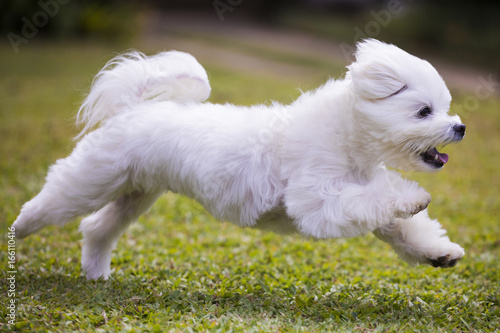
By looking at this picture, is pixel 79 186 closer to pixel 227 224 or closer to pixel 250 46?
pixel 227 224

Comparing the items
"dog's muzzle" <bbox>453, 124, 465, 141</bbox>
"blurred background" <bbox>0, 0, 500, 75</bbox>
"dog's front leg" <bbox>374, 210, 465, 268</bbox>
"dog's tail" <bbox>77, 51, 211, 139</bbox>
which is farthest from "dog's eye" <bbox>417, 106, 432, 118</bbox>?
"blurred background" <bbox>0, 0, 500, 75</bbox>

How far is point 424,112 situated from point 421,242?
97cm

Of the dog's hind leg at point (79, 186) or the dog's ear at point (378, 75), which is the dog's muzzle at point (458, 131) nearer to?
the dog's ear at point (378, 75)

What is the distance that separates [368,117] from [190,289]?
82.2 inches

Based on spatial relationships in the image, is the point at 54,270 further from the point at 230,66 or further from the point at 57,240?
the point at 230,66

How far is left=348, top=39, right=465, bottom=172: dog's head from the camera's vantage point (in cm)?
354

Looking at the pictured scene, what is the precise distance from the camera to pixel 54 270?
493cm

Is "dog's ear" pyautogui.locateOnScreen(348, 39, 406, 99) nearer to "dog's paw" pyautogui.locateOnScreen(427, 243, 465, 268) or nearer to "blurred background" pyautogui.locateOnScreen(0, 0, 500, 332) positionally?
"blurred background" pyautogui.locateOnScreen(0, 0, 500, 332)

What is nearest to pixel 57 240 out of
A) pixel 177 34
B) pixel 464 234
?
pixel 464 234

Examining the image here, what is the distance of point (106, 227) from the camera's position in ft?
15.7

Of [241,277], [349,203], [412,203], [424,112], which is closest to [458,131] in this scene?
[424,112]

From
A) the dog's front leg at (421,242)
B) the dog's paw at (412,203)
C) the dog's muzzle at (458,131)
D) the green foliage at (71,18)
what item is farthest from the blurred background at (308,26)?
the dog's paw at (412,203)

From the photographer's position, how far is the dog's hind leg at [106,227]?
4727 millimetres

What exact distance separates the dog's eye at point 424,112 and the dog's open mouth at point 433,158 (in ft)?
0.91
